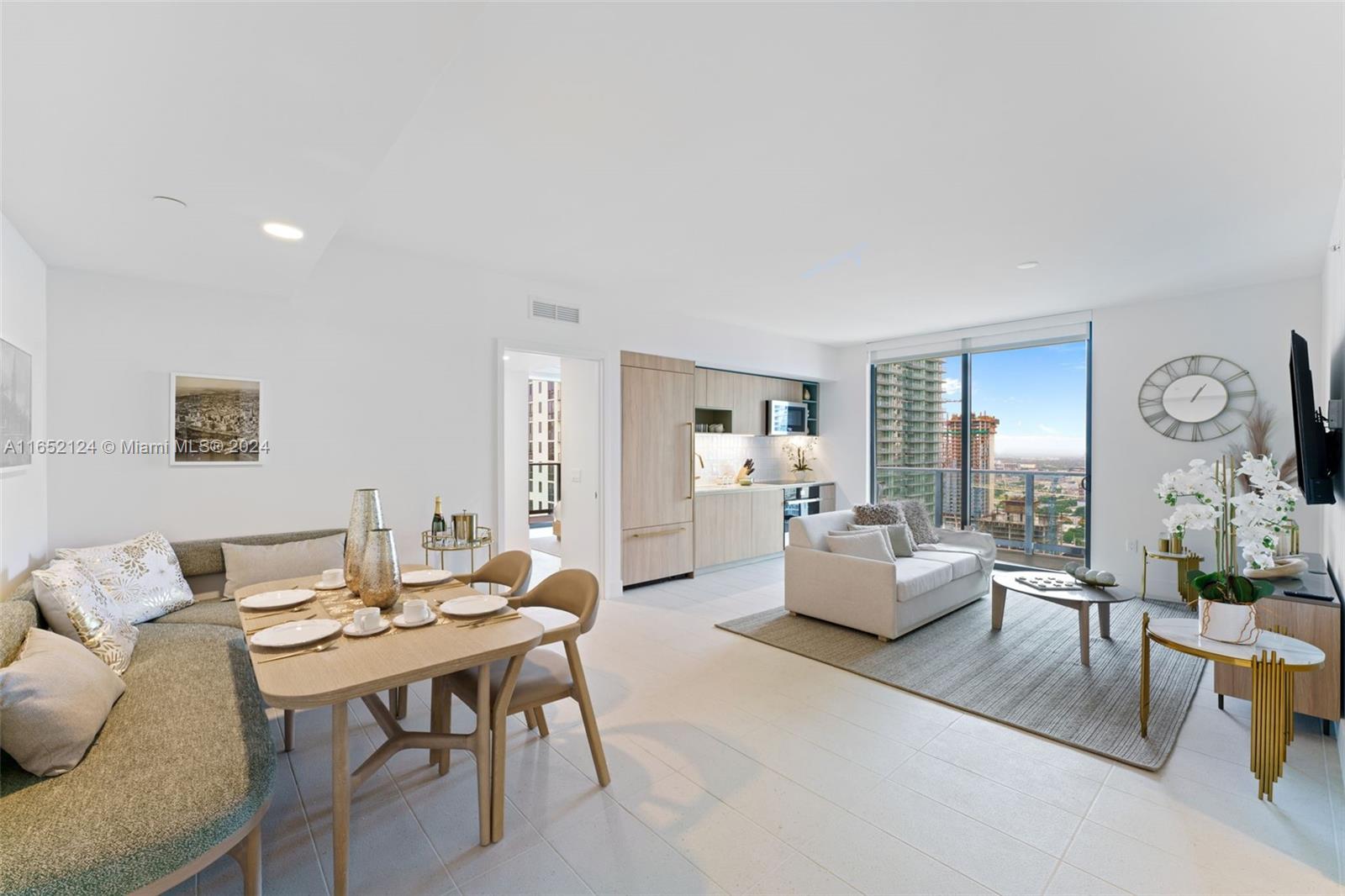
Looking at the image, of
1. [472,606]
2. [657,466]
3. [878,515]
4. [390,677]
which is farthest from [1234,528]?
[657,466]

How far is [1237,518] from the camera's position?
2.39 metres

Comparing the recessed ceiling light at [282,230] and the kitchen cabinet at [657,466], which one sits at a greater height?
the recessed ceiling light at [282,230]

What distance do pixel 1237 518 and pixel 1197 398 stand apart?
141 inches

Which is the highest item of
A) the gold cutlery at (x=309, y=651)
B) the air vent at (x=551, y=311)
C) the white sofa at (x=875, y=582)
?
the air vent at (x=551, y=311)

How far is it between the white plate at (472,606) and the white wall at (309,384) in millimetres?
2059

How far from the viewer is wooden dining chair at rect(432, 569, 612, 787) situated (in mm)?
2254

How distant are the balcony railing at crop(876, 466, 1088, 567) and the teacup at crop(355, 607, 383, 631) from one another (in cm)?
635

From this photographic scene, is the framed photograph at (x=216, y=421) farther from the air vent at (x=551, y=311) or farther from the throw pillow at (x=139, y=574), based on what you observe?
the air vent at (x=551, y=311)

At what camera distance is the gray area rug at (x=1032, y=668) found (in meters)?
2.83

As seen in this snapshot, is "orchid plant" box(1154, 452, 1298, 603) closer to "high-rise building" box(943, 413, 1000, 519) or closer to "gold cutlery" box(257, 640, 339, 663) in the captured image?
"gold cutlery" box(257, 640, 339, 663)

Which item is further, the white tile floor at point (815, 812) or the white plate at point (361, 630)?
the white plate at point (361, 630)

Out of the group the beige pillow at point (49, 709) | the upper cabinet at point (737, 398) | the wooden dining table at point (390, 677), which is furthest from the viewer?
the upper cabinet at point (737, 398)

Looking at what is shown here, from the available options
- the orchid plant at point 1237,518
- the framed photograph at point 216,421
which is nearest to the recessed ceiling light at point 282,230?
the framed photograph at point 216,421

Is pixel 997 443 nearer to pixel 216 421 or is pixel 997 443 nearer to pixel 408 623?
pixel 408 623
